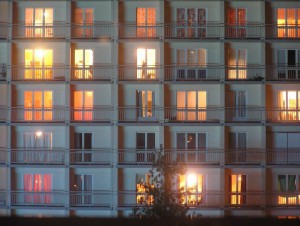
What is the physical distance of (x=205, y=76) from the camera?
32.8 metres

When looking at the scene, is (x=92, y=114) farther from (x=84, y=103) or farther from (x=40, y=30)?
(x=40, y=30)

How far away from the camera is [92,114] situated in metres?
32.8

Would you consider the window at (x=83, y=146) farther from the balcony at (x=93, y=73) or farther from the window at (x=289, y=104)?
the window at (x=289, y=104)

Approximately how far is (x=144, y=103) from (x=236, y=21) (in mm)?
6813

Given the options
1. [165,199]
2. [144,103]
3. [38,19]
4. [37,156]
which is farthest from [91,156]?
[38,19]

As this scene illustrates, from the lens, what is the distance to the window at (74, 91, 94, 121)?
32.8 m

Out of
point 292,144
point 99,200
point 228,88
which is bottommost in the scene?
point 99,200

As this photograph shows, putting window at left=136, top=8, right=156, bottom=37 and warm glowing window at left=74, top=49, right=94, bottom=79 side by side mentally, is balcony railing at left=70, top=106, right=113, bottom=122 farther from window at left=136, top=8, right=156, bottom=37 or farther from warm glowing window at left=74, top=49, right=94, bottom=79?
window at left=136, top=8, right=156, bottom=37

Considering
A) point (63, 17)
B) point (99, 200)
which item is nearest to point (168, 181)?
point (99, 200)

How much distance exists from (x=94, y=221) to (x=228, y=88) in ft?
59.2

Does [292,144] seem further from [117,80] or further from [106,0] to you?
[106,0]

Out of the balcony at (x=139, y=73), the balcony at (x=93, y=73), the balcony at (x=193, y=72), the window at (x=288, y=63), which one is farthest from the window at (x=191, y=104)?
the window at (x=288, y=63)

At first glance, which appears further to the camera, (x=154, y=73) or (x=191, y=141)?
(x=191, y=141)

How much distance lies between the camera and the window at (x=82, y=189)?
32281 millimetres
